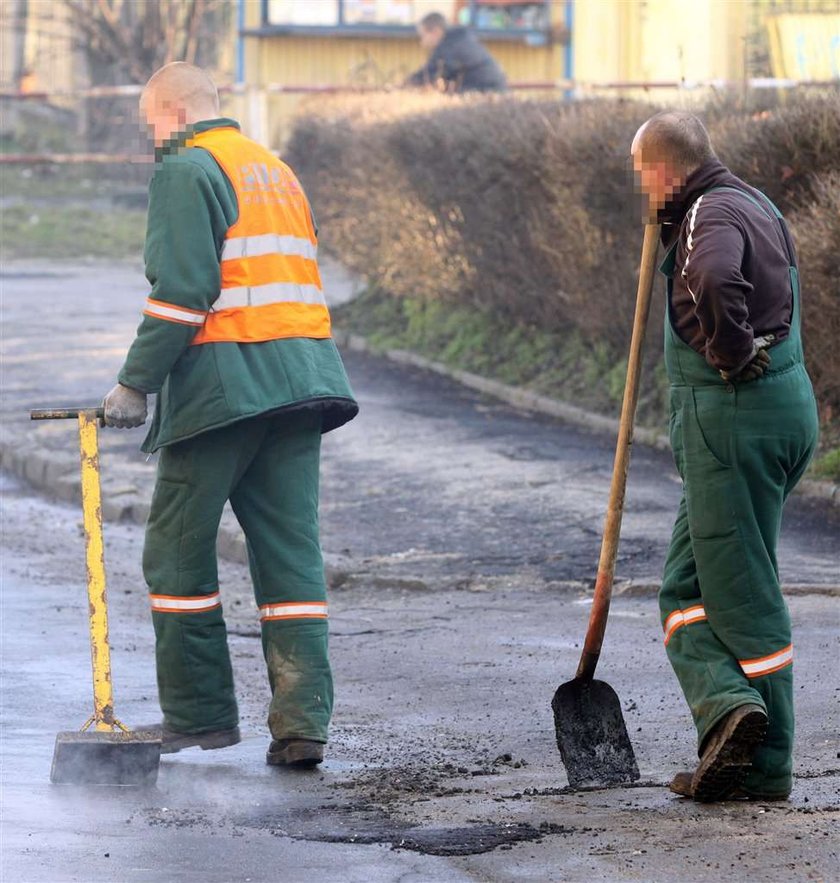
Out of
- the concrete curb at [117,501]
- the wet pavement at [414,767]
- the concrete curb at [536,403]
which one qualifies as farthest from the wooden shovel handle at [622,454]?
the concrete curb at [536,403]

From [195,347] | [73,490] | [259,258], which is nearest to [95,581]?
[195,347]

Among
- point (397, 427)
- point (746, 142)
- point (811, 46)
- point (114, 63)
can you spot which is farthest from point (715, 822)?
point (114, 63)

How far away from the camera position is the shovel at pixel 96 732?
5086 mm

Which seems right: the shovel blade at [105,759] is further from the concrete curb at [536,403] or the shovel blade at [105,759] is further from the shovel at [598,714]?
the concrete curb at [536,403]

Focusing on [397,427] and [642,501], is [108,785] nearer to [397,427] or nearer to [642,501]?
[642,501]

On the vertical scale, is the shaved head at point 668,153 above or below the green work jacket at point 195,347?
above

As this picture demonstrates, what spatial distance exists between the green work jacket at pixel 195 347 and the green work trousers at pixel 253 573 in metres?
0.11

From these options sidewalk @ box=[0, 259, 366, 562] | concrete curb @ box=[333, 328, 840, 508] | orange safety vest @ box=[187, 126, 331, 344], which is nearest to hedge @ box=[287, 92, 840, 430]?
concrete curb @ box=[333, 328, 840, 508]

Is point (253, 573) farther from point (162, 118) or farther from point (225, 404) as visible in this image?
point (162, 118)

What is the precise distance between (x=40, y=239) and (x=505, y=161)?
10459mm

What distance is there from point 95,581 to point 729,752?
1828 millimetres

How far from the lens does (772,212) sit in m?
4.77

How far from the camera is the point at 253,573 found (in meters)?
5.58

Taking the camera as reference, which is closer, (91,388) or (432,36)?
(91,388)
